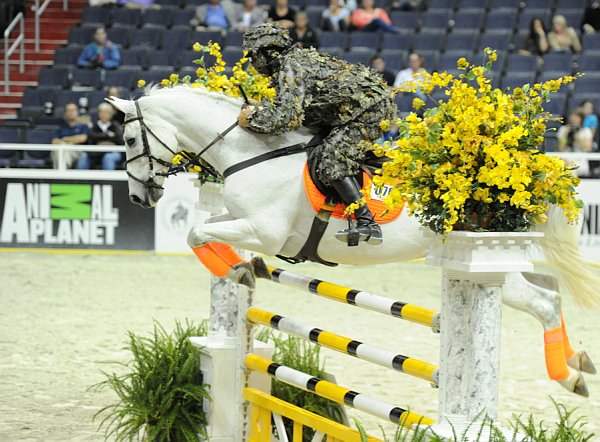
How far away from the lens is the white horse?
4609 millimetres

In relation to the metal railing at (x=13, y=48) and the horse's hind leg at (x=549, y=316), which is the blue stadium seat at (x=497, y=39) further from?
the horse's hind leg at (x=549, y=316)

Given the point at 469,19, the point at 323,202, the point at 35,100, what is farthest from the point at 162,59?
the point at 323,202

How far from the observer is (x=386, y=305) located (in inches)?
→ 170

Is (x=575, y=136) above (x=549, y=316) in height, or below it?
above

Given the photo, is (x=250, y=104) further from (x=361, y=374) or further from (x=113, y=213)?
(x=113, y=213)

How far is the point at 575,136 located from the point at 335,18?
4.11 m

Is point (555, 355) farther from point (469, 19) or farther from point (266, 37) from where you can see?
point (469, 19)

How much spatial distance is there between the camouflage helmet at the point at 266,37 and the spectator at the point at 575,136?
7839 millimetres

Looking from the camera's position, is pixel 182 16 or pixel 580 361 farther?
pixel 182 16

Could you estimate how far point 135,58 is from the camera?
14578 millimetres

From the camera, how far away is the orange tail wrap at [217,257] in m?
4.85

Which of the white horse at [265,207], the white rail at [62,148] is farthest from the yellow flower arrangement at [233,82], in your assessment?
the white rail at [62,148]

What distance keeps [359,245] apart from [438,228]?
1127mm

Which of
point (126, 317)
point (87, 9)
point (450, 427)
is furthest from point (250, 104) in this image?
point (87, 9)
